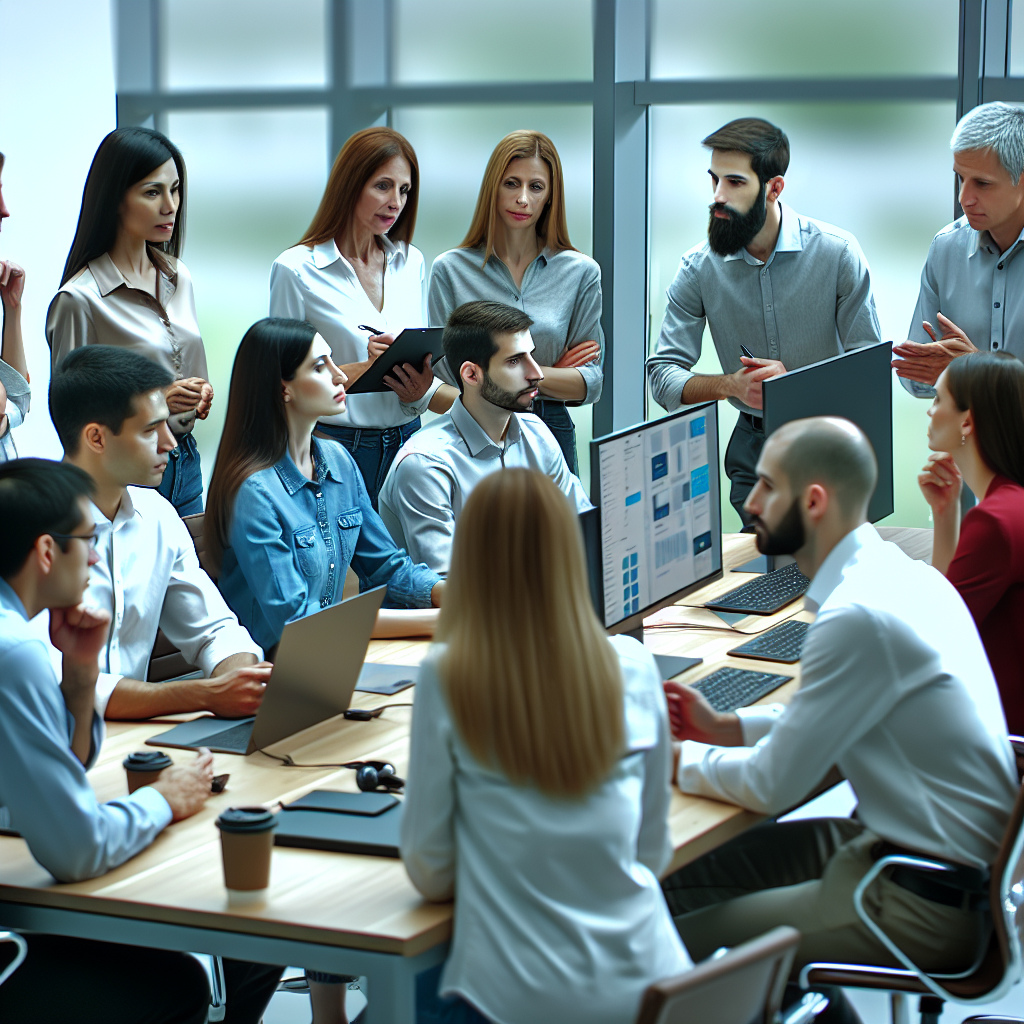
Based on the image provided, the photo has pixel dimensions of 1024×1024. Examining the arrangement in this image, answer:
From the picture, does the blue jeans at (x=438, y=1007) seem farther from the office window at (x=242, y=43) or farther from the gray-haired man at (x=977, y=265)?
the office window at (x=242, y=43)

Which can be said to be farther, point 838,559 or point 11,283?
point 11,283

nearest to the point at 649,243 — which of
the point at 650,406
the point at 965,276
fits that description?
the point at 650,406

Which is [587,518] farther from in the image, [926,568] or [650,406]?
[650,406]

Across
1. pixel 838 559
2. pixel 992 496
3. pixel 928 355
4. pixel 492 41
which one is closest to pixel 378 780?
pixel 838 559

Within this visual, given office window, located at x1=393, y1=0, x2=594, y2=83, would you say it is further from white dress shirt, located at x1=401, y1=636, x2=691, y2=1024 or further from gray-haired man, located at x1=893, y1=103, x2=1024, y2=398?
white dress shirt, located at x1=401, y1=636, x2=691, y2=1024

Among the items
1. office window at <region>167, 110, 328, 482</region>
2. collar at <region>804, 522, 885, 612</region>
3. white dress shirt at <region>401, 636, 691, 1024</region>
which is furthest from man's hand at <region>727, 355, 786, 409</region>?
office window at <region>167, 110, 328, 482</region>

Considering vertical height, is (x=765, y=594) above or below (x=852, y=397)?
below

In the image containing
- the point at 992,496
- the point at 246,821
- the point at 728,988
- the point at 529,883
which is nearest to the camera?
the point at 728,988

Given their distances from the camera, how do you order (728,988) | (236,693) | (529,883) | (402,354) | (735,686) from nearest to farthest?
(728,988), (529,883), (236,693), (735,686), (402,354)

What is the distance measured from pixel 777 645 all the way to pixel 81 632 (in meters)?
1.47

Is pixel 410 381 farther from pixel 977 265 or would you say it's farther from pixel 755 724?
pixel 755 724

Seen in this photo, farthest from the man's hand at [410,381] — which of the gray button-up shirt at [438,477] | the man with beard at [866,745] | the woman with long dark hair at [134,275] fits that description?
the man with beard at [866,745]

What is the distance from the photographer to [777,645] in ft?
9.61

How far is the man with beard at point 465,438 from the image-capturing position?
3.41 m
